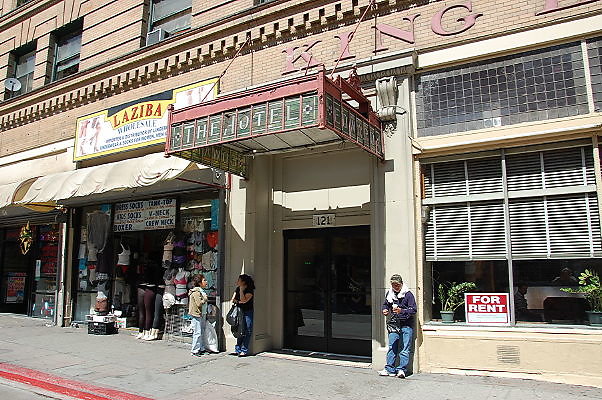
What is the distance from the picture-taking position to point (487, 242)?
311 inches

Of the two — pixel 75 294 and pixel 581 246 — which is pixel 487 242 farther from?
pixel 75 294

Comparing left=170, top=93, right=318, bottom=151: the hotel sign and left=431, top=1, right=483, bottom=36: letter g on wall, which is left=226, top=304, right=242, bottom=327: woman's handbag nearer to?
left=170, top=93, right=318, bottom=151: the hotel sign

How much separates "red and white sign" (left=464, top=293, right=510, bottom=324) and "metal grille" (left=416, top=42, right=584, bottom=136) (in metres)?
2.80

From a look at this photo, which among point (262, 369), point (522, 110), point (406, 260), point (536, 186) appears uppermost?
point (522, 110)

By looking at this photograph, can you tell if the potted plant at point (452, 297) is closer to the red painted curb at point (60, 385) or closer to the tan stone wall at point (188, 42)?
the tan stone wall at point (188, 42)

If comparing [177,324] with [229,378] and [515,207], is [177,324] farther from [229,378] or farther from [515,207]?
[515,207]

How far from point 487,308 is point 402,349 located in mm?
1531

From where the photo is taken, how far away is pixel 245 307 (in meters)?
9.30

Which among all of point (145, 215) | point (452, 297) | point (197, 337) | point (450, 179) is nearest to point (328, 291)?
point (452, 297)

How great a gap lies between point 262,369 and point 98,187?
5796 millimetres

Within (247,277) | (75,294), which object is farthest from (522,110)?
(75,294)

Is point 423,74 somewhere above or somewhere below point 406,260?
above

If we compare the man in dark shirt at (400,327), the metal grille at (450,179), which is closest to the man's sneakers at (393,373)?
the man in dark shirt at (400,327)

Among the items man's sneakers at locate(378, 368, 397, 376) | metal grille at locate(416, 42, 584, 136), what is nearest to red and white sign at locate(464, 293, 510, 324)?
man's sneakers at locate(378, 368, 397, 376)
